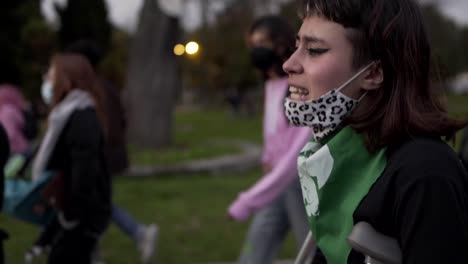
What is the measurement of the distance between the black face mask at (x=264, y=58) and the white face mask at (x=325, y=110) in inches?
86.3

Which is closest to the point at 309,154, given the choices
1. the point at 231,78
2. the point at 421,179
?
the point at 421,179

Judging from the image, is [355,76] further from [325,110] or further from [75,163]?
[75,163]

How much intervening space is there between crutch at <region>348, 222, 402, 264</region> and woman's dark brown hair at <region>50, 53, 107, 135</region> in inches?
105

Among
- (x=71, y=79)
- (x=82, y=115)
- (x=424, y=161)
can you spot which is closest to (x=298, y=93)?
(x=424, y=161)

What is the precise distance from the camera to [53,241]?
12.2 ft

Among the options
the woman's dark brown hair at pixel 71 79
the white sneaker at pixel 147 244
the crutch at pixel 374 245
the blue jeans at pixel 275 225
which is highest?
the crutch at pixel 374 245

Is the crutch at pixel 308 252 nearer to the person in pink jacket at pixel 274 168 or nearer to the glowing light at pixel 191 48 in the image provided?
the glowing light at pixel 191 48

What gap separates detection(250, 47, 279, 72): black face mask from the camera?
153 inches

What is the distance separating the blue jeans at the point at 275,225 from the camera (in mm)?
3721

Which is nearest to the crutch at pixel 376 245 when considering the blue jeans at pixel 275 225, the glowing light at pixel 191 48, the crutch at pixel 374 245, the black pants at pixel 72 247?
the crutch at pixel 374 245

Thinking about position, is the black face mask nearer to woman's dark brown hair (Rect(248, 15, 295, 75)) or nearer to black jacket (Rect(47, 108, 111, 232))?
woman's dark brown hair (Rect(248, 15, 295, 75))

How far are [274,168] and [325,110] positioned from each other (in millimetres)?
2148

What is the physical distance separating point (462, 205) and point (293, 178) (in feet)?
7.61

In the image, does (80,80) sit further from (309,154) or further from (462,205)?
(462,205)
